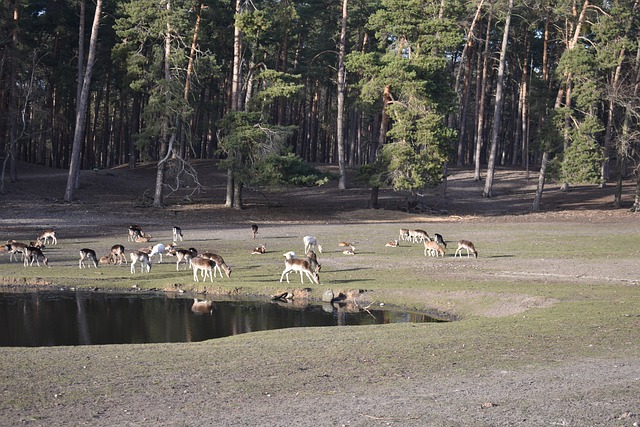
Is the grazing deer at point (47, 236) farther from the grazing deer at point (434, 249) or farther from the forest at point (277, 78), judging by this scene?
the forest at point (277, 78)

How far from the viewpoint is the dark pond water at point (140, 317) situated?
19859 mm

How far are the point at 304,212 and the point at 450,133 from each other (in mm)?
11140

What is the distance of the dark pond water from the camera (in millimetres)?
19859

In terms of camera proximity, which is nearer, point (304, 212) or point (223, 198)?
point (304, 212)

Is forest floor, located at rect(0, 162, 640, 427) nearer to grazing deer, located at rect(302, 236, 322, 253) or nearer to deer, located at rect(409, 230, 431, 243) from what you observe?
grazing deer, located at rect(302, 236, 322, 253)

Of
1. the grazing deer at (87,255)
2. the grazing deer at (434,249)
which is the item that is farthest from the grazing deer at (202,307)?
the grazing deer at (434,249)

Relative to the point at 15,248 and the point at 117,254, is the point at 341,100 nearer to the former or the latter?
the point at 117,254

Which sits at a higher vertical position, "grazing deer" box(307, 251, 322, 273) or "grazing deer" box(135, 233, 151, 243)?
"grazing deer" box(307, 251, 322, 273)

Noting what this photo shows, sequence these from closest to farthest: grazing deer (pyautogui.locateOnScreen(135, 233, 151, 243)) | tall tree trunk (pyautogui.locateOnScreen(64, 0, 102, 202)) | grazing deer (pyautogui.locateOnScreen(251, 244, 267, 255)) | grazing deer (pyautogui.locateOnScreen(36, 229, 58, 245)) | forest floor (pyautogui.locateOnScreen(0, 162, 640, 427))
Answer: forest floor (pyautogui.locateOnScreen(0, 162, 640, 427)) < grazing deer (pyautogui.locateOnScreen(251, 244, 267, 255)) < grazing deer (pyautogui.locateOnScreen(36, 229, 58, 245)) < grazing deer (pyautogui.locateOnScreen(135, 233, 151, 243)) < tall tree trunk (pyautogui.locateOnScreen(64, 0, 102, 202))

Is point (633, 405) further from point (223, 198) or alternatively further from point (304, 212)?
point (223, 198)

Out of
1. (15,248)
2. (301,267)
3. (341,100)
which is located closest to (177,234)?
(15,248)

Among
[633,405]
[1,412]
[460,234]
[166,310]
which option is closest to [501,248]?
[460,234]

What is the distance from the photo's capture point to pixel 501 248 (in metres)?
36.1

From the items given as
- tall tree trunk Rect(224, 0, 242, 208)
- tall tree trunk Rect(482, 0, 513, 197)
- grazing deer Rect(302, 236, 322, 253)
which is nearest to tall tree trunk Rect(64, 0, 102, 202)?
tall tree trunk Rect(224, 0, 242, 208)
